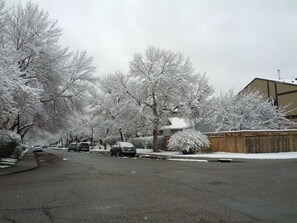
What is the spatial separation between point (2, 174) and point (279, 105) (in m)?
38.3

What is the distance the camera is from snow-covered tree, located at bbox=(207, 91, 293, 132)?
36750 mm

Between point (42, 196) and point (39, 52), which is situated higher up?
point (39, 52)

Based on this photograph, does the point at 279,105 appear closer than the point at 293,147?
No

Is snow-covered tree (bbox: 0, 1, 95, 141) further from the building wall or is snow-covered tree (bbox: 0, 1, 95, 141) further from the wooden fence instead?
the building wall

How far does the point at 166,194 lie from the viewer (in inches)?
392

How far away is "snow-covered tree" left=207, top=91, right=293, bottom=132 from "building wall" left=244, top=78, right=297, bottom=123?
21.6ft

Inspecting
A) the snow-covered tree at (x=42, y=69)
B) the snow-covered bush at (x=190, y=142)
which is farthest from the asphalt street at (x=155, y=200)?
the snow-covered bush at (x=190, y=142)

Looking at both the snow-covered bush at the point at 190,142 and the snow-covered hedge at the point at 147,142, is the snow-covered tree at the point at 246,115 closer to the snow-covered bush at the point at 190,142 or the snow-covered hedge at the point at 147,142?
the snow-covered bush at the point at 190,142

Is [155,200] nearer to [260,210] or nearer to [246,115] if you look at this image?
[260,210]

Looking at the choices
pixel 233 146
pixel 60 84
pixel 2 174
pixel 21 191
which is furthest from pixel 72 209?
pixel 60 84

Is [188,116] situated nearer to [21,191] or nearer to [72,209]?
[21,191]

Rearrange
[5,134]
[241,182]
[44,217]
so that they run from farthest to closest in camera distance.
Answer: [5,134], [241,182], [44,217]

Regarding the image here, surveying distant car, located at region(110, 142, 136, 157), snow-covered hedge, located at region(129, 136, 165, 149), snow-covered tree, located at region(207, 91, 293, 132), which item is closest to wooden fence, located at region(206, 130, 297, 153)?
snow-covered tree, located at region(207, 91, 293, 132)

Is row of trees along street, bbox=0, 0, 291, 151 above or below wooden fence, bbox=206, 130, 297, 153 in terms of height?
above
